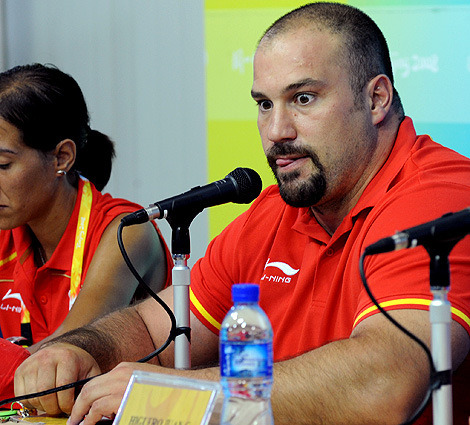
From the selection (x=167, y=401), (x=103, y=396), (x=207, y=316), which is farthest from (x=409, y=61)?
(x=167, y=401)

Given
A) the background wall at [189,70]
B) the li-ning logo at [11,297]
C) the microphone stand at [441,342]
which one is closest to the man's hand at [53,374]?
the microphone stand at [441,342]

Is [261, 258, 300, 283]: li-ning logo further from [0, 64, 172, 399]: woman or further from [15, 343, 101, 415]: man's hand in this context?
[0, 64, 172, 399]: woman

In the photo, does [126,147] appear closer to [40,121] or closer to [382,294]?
[40,121]

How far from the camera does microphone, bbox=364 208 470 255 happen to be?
0.94m

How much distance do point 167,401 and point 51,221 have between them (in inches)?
57.4

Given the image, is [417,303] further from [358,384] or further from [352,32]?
[352,32]

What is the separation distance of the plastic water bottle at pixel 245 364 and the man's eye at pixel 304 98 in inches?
24.8

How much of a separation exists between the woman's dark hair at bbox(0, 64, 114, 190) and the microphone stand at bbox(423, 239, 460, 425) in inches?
63.5

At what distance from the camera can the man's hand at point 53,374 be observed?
1438mm

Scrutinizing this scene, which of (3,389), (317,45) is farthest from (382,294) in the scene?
(3,389)

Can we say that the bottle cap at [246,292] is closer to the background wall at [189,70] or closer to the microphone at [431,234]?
the microphone at [431,234]

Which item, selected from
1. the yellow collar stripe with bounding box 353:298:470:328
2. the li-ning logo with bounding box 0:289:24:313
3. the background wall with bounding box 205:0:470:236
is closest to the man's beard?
the yellow collar stripe with bounding box 353:298:470:328

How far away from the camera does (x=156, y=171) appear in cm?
337

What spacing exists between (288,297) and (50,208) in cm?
102
